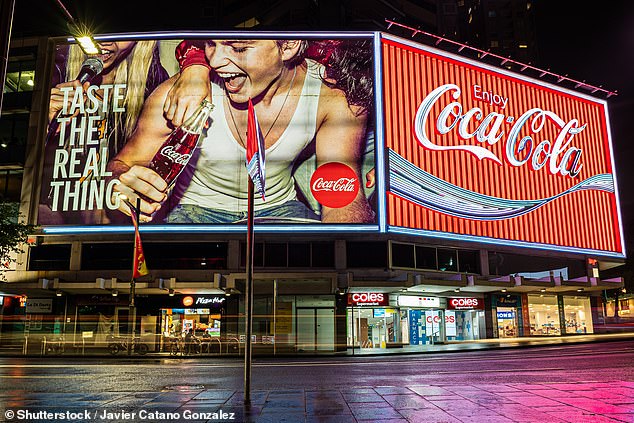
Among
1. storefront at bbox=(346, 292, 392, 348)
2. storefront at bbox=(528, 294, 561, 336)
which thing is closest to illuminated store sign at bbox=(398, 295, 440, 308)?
storefront at bbox=(346, 292, 392, 348)

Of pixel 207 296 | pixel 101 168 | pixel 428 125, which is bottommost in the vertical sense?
pixel 207 296

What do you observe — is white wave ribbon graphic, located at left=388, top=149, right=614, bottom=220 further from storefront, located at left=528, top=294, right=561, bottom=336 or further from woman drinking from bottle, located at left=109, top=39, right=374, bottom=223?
storefront, located at left=528, top=294, right=561, bottom=336

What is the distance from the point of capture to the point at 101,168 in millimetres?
39688

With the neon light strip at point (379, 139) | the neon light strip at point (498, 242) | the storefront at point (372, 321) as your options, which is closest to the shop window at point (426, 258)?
the neon light strip at point (498, 242)

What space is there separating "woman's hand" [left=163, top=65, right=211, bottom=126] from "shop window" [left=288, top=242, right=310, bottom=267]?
12.7 metres

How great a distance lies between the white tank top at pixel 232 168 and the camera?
38.8 metres

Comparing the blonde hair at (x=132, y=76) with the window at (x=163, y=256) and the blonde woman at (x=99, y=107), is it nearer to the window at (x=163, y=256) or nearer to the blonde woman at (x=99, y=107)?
the blonde woman at (x=99, y=107)

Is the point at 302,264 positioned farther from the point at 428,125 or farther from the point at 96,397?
the point at 96,397

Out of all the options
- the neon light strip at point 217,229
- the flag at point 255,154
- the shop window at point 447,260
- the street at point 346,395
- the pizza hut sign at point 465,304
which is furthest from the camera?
the pizza hut sign at point 465,304

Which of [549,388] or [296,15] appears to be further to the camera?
[296,15]

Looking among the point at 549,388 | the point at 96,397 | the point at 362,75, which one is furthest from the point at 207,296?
the point at 549,388

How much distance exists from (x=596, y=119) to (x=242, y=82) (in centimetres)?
3494

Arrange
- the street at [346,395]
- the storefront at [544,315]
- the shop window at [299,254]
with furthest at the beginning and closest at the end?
1. the storefront at [544,315]
2. the shop window at [299,254]
3. the street at [346,395]

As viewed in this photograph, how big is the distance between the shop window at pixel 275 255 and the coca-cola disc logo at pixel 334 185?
443 cm
